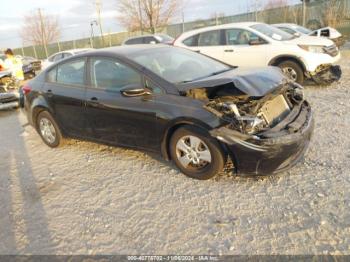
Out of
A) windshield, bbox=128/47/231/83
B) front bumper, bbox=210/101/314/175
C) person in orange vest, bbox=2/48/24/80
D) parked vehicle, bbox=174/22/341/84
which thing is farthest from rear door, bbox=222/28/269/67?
person in orange vest, bbox=2/48/24/80

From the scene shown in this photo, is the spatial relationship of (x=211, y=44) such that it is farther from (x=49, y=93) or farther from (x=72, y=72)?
(x=49, y=93)

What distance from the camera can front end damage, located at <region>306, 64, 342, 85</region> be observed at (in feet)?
24.8

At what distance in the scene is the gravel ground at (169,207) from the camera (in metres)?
2.72

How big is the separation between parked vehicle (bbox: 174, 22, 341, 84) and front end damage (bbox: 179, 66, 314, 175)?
419 centimetres

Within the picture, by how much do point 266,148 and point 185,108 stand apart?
0.97 m

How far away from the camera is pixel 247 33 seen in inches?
324

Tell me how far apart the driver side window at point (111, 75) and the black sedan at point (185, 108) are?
13 mm

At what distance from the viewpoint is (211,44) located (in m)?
8.85

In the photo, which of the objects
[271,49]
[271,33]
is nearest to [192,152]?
[271,49]

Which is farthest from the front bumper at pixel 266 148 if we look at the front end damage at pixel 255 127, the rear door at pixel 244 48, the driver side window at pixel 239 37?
the driver side window at pixel 239 37

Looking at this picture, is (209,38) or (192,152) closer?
(192,152)

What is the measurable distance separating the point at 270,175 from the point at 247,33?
18.4 feet

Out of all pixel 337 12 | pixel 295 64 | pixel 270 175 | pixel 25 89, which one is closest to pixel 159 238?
pixel 270 175

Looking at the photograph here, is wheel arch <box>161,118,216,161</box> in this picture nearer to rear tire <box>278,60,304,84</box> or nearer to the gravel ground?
the gravel ground
